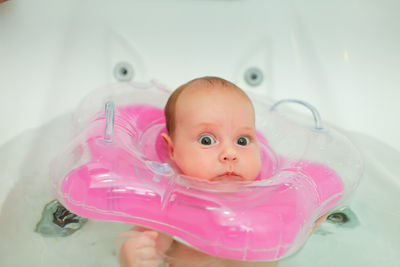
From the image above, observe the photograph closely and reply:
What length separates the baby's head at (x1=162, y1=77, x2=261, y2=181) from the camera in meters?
0.97

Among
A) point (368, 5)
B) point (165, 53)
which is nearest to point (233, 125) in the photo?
point (165, 53)

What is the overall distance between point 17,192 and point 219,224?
552mm

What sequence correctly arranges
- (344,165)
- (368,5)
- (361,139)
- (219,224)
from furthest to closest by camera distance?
(368,5) → (361,139) → (344,165) → (219,224)

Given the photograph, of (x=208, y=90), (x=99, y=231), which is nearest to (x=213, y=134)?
(x=208, y=90)

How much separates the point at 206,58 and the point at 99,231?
800 millimetres

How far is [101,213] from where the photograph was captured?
880mm

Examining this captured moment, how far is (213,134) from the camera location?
101cm

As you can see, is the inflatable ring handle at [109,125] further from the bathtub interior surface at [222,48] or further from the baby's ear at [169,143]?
the bathtub interior surface at [222,48]

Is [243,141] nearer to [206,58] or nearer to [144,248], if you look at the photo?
[144,248]

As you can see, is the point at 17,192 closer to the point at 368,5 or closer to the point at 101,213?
the point at 101,213

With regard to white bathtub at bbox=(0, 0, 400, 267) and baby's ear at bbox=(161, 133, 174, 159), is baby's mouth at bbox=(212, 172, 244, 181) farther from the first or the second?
white bathtub at bbox=(0, 0, 400, 267)

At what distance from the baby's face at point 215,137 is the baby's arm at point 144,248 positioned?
0.52 feet


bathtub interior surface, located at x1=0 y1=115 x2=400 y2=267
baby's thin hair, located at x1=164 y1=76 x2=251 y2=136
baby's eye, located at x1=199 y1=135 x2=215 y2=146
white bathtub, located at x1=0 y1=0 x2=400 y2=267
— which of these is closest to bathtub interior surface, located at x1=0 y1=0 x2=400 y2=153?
white bathtub, located at x1=0 y1=0 x2=400 y2=267

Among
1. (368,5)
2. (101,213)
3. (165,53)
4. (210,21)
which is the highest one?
(368,5)
